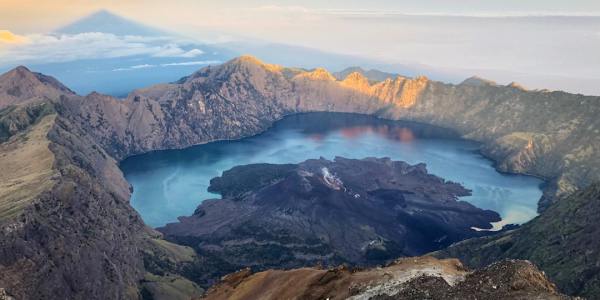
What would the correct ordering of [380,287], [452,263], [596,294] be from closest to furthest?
[380,287]
[452,263]
[596,294]

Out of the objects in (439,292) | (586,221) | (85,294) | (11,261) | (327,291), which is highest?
(439,292)

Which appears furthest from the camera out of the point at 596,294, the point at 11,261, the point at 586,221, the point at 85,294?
the point at 586,221

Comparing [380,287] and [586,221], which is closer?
[380,287]

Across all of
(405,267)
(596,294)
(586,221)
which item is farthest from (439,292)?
(586,221)

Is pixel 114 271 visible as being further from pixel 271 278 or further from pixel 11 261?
pixel 271 278

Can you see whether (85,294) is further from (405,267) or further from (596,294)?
(596,294)

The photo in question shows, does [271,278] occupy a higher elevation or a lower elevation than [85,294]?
higher
